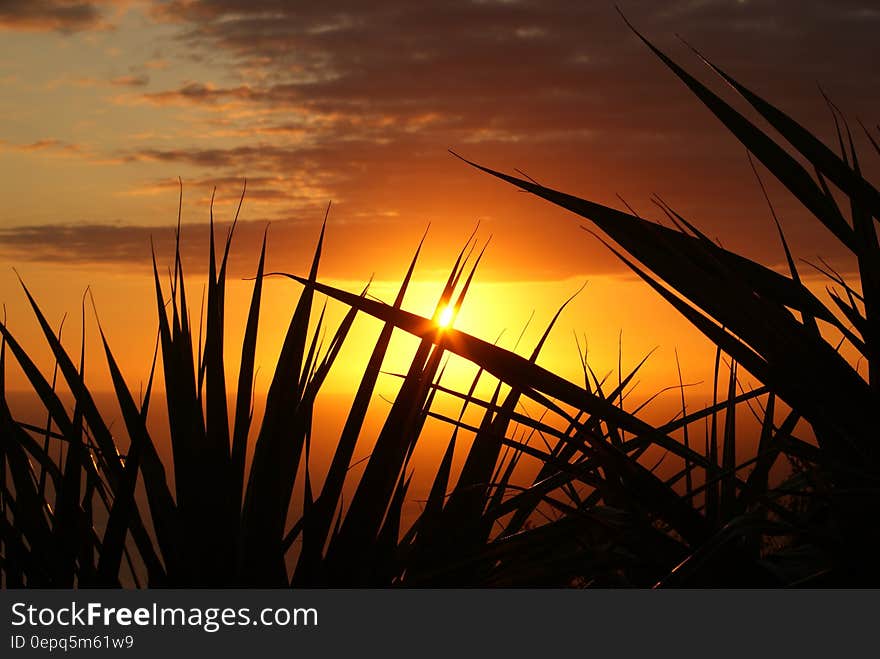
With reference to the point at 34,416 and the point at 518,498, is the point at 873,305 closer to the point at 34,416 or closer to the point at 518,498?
the point at 518,498

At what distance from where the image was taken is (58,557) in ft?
4.54

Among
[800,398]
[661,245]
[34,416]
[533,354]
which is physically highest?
[34,416]

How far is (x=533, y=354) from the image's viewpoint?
161 cm

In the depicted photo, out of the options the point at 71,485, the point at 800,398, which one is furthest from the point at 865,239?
the point at 71,485

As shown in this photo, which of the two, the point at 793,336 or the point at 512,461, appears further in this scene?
the point at 512,461

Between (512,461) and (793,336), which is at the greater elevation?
(512,461)
